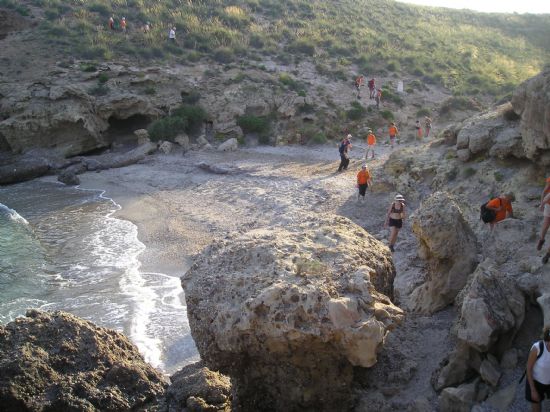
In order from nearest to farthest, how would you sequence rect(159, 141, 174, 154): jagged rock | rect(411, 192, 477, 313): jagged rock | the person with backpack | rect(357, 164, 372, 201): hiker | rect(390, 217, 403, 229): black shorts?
rect(411, 192, 477, 313): jagged rock < the person with backpack < rect(390, 217, 403, 229): black shorts < rect(357, 164, 372, 201): hiker < rect(159, 141, 174, 154): jagged rock

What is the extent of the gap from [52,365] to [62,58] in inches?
1091

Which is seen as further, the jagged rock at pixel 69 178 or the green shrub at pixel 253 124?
the green shrub at pixel 253 124

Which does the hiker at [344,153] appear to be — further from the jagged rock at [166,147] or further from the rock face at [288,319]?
the rock face at [288,319]

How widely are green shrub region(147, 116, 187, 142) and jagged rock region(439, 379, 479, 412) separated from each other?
2245cm

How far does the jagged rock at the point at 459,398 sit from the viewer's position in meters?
5.54

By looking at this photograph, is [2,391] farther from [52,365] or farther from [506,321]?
[506,321]

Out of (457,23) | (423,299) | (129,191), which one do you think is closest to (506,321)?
(423,299)

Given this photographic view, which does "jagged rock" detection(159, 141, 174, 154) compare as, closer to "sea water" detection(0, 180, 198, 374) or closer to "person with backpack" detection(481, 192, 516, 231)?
"sea water" detection(0, 180, 198, 374)

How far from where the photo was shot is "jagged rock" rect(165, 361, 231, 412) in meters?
5.30

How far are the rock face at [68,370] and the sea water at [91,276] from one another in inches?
115

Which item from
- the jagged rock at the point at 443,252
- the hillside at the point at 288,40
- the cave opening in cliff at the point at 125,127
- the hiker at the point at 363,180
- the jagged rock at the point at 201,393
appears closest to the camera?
the jagged rock at the point at 201,393

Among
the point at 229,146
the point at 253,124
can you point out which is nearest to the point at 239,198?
the point at 229,146

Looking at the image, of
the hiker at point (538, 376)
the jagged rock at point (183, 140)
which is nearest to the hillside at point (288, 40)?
the jagged rock at point (183, 140)

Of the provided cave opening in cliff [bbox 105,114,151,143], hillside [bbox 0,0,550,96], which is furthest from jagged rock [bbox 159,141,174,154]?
hillside [bbox 0,0,550,96]
